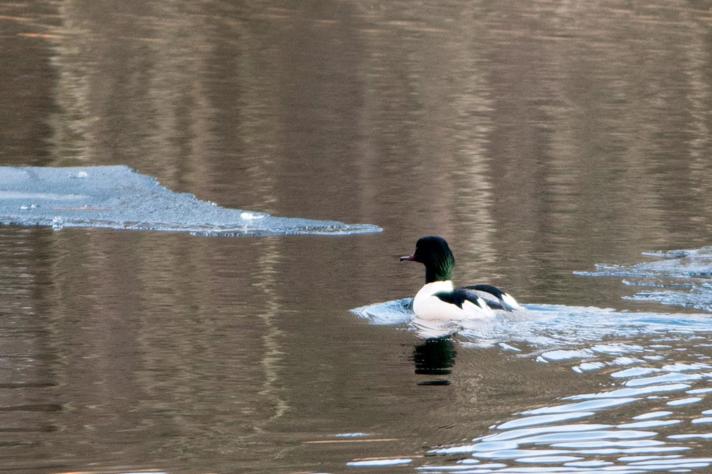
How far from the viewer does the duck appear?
32.0 feet

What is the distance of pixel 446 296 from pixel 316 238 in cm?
282

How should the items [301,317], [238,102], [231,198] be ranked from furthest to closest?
[238,102] → [231,198] → [301,317]

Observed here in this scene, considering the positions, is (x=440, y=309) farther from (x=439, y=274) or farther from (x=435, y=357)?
(x=435, y=357)

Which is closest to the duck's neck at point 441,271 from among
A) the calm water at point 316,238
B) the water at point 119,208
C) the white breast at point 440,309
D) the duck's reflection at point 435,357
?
the white breast at point 440,309

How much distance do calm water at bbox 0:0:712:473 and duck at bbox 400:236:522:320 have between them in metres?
0.39

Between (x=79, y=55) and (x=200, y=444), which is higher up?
(x=200, y=444)

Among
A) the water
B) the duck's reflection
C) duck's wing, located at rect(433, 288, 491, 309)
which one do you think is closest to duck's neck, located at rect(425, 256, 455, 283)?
duck's wing, located at rect(433, 288, 491, 309)

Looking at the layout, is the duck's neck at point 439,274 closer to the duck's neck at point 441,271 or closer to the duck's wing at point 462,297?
the duck's neck at point 441,271

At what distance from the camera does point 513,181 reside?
631 inches

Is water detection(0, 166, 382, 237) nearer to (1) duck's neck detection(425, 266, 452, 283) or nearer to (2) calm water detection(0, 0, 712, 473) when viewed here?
(2) calm water detection(0, 0, 712, 473)

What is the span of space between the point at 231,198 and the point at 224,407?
22.8 ft

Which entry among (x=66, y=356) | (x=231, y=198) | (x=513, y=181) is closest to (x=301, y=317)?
(x=66, y=356)

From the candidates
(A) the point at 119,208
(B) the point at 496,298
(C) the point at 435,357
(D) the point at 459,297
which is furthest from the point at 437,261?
(A) the point at 119,208

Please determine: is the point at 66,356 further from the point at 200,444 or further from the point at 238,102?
A: the point at 238,102
